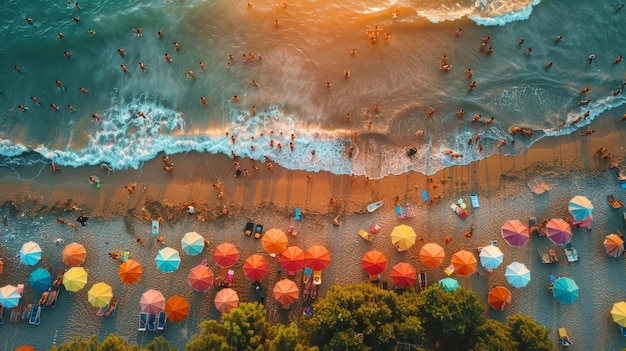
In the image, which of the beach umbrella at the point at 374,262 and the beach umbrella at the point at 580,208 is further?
the beach umbrella at the point at 580,208

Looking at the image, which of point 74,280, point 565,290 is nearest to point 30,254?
point 74,280

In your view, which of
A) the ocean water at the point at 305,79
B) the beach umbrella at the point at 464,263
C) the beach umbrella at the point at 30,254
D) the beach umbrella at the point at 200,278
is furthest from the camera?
the ocean water at the point at 305,79

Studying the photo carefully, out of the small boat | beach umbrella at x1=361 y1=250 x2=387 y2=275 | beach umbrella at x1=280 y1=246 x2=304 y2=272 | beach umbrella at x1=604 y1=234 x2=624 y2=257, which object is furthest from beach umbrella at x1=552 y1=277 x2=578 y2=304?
beach umbrella at x1=280 y1=246 x2=304 y2=272

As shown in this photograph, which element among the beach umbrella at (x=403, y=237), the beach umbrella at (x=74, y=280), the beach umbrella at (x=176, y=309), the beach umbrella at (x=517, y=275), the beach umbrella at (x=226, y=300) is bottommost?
the beach umbrella at (x=176, y=309)

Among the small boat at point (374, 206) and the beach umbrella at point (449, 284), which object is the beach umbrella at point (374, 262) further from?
the beach umbrella at point (449, 284)

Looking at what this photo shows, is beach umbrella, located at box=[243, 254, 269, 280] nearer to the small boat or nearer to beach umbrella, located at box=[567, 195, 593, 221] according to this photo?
the small boat

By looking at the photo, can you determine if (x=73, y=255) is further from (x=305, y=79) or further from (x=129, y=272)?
(x=305, y=79)

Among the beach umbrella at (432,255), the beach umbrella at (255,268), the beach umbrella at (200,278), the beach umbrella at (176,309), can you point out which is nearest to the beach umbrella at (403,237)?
the beach umbrella at (432,255)

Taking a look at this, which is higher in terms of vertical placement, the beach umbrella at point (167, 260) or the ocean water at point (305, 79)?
the ocean water at point (305, 79)
